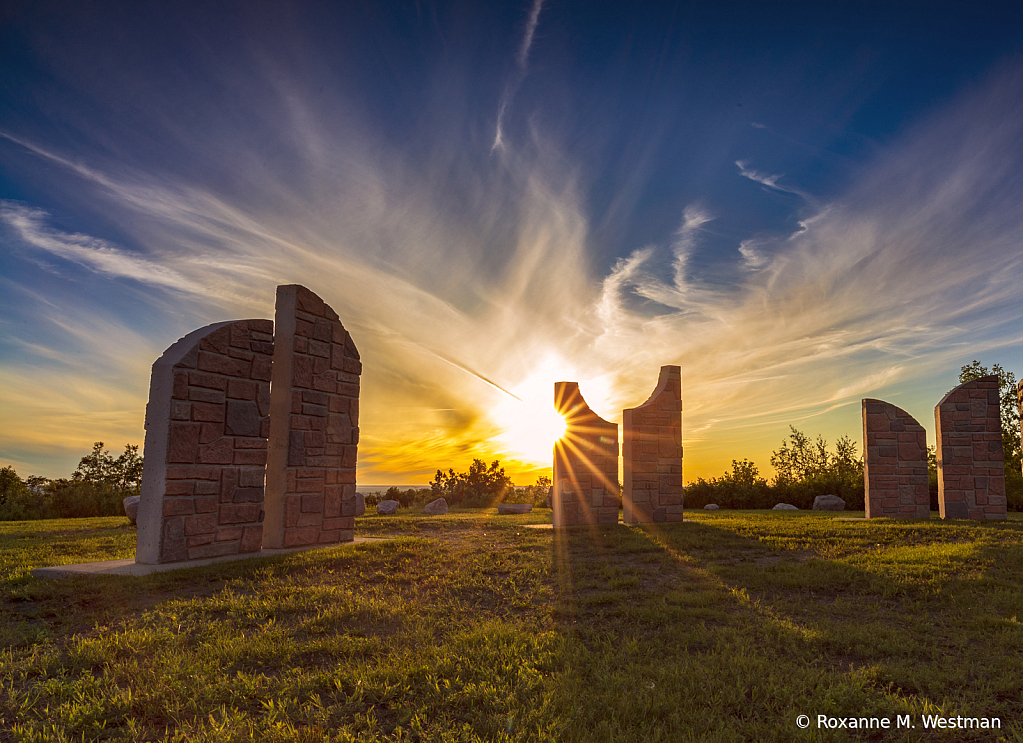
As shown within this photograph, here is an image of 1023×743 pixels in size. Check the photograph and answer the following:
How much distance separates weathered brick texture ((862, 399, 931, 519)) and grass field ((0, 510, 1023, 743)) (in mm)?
6776

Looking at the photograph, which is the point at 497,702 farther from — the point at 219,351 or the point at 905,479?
the point at 905,479

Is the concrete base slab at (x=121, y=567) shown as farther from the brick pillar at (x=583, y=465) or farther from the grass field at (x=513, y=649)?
the brick pillar at (x=583, y=465)

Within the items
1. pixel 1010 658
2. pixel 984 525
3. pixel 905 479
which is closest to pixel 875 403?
pixel 905 479

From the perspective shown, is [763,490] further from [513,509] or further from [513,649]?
[513,649]

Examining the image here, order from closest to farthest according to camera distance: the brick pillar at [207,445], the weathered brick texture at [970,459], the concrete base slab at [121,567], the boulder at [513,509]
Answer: the concrete base slab at [121,567], the brick pillar at [207,445], the weathered brick texture at [970,459], the boulder at [513,509]

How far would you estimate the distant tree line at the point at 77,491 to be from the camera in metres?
17.7

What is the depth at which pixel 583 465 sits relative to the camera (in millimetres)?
12836

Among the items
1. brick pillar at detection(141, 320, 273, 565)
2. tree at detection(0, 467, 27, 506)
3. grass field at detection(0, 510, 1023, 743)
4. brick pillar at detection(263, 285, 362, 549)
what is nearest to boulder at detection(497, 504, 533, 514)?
brick pillar at detection(263, 285, 362, 549)

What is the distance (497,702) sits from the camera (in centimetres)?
337

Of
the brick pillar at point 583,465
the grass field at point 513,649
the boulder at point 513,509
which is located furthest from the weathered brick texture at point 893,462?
the boulder at point 513,509

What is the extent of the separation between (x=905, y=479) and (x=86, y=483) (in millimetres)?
24298

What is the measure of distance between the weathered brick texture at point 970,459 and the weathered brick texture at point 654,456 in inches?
259

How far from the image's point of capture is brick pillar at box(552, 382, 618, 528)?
41.3 feet

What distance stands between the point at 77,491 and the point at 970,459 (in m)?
25.0
